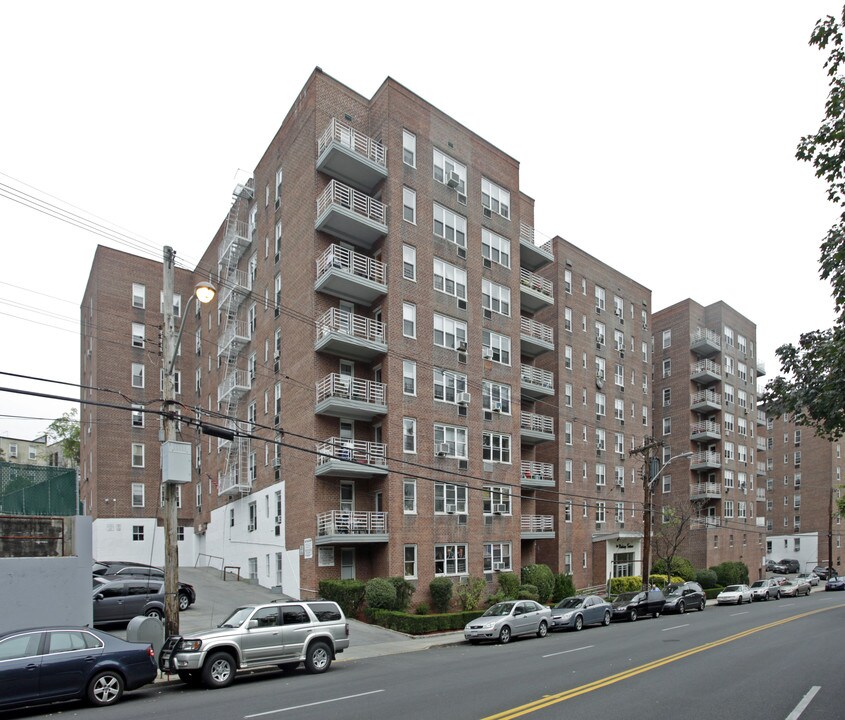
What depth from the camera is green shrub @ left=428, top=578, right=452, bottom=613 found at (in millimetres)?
31516

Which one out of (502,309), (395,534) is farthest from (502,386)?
(395,534)

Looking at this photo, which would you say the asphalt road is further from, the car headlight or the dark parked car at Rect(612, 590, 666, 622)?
the dark parked car at Rect(612, 590, 666, 622)

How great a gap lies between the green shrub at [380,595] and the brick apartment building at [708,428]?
38.6 m

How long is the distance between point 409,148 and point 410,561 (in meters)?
19.3

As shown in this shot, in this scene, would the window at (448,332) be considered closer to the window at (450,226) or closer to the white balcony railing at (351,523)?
the window at (450,226)

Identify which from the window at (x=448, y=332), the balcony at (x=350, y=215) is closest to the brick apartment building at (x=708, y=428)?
the window at (x=448, y=332)

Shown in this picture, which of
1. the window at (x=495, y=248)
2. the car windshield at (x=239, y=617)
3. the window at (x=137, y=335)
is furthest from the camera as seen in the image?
the window at (x=137, y=335)

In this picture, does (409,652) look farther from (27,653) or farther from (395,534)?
(27,653)

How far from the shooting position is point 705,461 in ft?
199

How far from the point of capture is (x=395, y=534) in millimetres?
30859

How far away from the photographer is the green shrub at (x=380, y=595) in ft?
93.4

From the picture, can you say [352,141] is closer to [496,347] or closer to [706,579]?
[496,347]

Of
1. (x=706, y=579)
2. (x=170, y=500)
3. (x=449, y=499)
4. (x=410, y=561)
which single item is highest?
(x=170, y=500)

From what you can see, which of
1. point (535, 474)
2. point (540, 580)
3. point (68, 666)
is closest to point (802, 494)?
point (535, 474)
